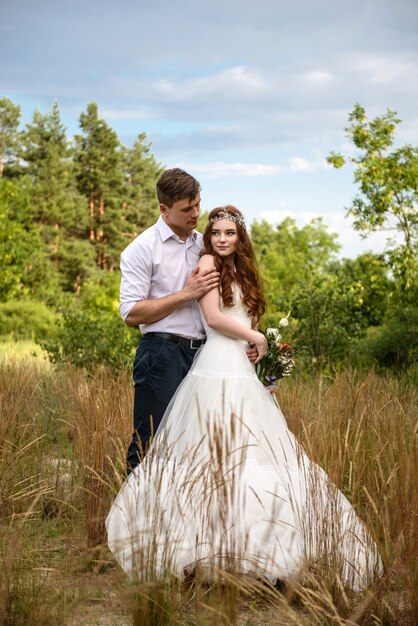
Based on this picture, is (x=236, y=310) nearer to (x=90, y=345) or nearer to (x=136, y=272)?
(x=136, y=272)

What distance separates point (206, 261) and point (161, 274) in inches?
11.6

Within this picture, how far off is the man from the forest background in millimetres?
530

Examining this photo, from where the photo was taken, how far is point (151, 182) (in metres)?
45.7

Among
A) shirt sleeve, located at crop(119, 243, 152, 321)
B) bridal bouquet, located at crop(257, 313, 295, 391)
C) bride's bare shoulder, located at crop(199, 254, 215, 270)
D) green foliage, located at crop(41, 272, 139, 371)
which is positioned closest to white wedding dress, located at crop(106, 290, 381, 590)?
bridal bouquet, located at crop(257, 313, 295, 391)

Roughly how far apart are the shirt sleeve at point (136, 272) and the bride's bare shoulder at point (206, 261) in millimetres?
307

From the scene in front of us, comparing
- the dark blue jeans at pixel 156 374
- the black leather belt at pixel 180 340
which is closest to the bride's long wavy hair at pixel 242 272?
the black leather belt at pixel 180 340

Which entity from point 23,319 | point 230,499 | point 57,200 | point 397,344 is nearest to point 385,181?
point 397,344

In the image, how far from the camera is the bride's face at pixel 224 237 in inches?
173

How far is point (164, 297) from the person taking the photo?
4352 mm

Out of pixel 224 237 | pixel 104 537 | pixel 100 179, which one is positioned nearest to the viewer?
pixel 104 537

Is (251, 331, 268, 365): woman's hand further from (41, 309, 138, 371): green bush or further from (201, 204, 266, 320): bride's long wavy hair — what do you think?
(41, 309, 138, 371): green bush

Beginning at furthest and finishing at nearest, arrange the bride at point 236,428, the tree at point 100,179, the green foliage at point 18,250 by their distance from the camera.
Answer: the tree at point 100,179 → the green foliage at point 18,250 → the bride at point 236,428

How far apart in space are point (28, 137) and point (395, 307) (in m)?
33.1

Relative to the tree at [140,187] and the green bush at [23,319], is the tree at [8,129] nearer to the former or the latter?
the tree at [140,187]
